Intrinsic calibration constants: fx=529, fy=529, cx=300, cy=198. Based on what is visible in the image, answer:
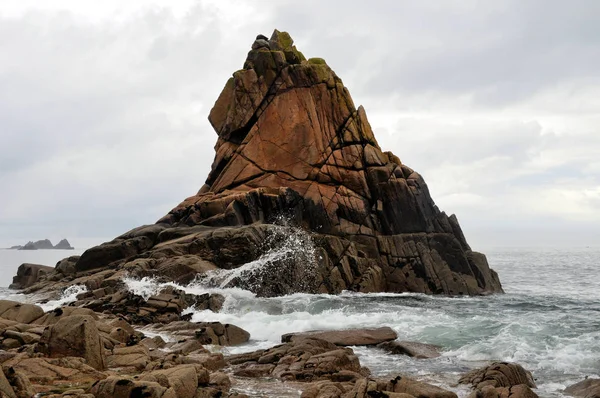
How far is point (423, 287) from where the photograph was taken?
40.2 meters

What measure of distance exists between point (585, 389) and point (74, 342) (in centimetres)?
1350

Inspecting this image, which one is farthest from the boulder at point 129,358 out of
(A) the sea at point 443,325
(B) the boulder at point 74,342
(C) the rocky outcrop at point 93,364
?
(A) the sea at point 443,325

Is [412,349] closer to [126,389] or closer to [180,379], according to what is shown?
[180,379]

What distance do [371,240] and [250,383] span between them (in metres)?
27.6

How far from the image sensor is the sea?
666 inches

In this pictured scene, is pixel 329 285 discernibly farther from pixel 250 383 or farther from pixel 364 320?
pixel 250 383

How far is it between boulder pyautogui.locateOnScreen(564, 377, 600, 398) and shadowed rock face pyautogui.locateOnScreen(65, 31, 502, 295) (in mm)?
21603

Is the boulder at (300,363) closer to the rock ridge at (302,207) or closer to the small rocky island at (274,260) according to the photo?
the small rocky island at (274,260)

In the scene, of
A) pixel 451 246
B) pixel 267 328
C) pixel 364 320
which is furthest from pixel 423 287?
pixel 267 328

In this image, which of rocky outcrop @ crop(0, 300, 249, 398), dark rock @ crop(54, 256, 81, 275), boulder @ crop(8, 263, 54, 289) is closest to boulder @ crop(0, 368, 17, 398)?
rocky outcrop @ crop(0, 300, 249, 398)

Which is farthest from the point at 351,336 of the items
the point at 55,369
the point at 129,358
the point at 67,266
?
the point at 67,266

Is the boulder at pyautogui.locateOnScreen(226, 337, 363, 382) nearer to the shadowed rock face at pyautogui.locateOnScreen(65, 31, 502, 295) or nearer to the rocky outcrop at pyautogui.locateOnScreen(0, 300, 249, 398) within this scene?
the rocky outcrop at pyautogui.locateOnScreen(0, 300, 249, 398)

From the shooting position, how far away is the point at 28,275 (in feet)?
150

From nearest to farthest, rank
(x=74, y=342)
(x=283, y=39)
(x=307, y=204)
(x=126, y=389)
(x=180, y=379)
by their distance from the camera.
Result: 1. (x=126, y=389)
2. (x=180, y=379)
3. (x=74, y=342)
4. (x=307, y=204)
5. (x=283, y=39)
